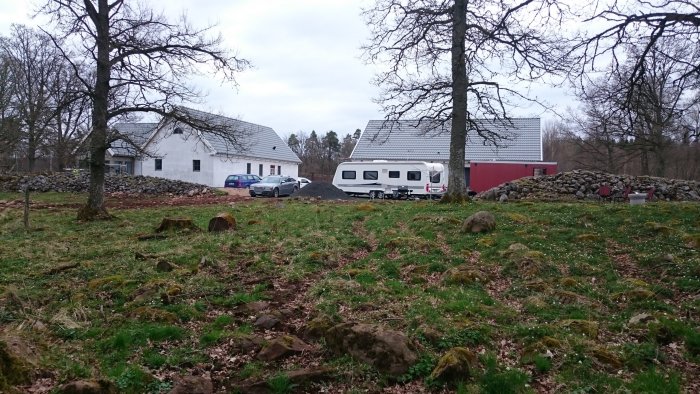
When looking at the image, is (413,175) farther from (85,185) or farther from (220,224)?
(85,185)

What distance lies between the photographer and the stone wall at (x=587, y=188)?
71.5ft

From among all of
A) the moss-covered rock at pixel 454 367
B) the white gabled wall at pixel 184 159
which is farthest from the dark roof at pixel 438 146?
the moss-covered rock at pixel 454 367

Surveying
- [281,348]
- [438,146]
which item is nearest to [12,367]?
[281,348]

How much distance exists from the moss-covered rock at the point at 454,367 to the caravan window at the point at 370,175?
89.5ft

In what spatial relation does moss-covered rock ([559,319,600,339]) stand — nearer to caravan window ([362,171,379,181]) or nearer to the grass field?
the grass field

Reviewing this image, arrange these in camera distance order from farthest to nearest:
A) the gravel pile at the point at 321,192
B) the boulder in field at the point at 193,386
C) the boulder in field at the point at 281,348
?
the gravel pile at the point at 321,192, the boulder in field at the point at 281,348, the boulder in field at the point at 193,386

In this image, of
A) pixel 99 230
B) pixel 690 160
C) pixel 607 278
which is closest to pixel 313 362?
pixel 607 278

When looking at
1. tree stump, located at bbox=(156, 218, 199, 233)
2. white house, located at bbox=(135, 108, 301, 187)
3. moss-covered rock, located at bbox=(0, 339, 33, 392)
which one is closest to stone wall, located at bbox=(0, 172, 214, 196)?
white house, located at bbox=(135, 108, 301, 187)

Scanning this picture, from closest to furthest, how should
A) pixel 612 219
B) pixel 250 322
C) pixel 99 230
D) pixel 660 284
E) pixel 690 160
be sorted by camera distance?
pixel 250 322 < pixel 660 284 < pixel 612 219 < pixel 99 230 < pixel 690 160

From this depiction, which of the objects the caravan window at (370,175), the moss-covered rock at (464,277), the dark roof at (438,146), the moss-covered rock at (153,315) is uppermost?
the dark roof at (438,146)

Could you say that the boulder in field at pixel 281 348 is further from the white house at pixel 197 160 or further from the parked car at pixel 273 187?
the white house at pixel 197 160

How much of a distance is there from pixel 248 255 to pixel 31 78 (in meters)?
37.9

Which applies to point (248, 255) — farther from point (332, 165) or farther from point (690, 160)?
point (332, 165)

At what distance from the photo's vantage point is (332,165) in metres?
78.7
